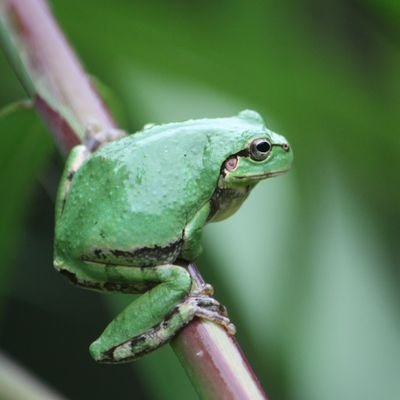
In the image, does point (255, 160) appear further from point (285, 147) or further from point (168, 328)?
point (168, 328)

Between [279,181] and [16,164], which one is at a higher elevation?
[16,164]

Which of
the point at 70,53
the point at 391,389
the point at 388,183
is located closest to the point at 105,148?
the point at 70,53

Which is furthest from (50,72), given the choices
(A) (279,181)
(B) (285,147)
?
(A) (279,181)

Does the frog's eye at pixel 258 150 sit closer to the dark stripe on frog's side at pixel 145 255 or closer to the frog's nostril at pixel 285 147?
the frog's nostril at pixel 285 147

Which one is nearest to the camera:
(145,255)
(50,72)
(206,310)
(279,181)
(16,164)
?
(206,310)

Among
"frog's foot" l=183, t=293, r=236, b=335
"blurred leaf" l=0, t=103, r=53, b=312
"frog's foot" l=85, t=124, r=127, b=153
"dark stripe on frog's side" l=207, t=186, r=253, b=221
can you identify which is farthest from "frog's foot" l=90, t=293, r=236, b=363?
"blurred leaf" l=0, t=103, r=53, b=312

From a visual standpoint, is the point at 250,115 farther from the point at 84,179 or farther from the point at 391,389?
the point at 391,389
